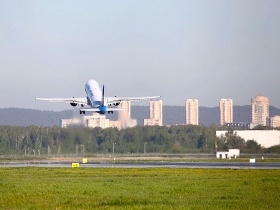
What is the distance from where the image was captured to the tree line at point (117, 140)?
12144 centimetres

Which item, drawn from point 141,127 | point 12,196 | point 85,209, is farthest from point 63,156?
point 85,209

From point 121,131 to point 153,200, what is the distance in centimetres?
7983

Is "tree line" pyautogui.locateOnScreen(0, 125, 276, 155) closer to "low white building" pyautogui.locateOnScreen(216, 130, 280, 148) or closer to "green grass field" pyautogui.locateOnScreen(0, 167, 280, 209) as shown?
"low white building" pyautogui.locateOnScreen(216, 130, 280, 148)

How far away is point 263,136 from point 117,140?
98.1 feet

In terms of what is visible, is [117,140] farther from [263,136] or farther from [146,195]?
[146,195]

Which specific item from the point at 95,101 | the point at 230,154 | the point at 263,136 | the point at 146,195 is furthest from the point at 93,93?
the point at 146,195

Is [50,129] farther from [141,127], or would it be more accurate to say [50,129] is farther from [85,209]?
[85,209]

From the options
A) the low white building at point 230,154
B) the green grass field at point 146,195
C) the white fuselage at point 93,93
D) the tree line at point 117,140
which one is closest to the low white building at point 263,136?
the tree line at point 117,140

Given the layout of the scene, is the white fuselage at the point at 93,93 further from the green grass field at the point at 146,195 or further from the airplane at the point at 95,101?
the green grass field at the point at 146,195

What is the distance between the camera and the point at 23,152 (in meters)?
138

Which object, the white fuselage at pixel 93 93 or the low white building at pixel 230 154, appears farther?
the low white building at pixel 230 154

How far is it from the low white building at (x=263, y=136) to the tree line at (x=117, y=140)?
855 mm

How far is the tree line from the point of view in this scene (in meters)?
121

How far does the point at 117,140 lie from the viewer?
133 metres
